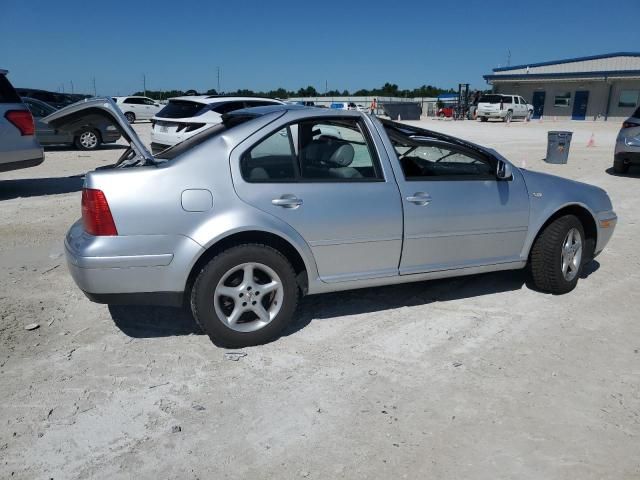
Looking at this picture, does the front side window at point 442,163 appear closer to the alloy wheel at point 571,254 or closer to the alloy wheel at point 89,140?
the alloy wheel at point 571,254

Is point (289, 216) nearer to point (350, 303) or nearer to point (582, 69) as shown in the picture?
point (350, 303)

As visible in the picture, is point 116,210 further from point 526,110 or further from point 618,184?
point 526,110

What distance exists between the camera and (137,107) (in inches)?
1252

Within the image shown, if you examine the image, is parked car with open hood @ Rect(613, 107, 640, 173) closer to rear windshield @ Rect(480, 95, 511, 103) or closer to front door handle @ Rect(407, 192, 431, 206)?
front door handle @ Rect(407, 192, 431, 206)

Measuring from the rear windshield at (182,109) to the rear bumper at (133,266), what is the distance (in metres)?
7.80

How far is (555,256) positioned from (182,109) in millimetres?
8554

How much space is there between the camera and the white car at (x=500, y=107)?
35.9 m

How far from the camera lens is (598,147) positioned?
18297 millimetres

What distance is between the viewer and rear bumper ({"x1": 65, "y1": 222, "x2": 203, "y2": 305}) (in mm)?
3268

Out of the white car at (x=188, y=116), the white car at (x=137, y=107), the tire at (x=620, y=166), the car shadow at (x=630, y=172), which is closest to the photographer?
the white car at (x=188, y=116)

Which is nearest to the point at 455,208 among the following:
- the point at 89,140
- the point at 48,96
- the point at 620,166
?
the point at 620,166

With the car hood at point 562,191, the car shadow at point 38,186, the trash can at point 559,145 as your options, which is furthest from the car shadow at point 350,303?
the trash can at point 559,145

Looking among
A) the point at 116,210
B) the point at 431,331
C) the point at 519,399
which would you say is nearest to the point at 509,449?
the point at 519,399

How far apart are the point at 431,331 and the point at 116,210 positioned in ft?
7.66
